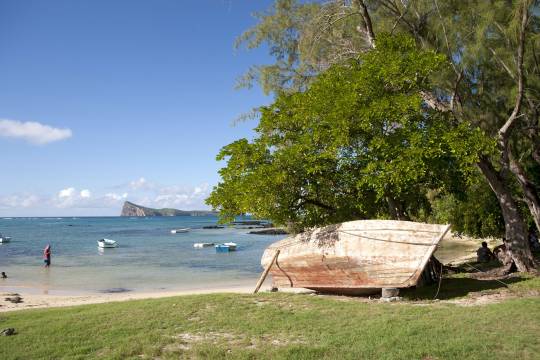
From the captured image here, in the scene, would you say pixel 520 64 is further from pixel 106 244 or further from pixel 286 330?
pixel 106 244

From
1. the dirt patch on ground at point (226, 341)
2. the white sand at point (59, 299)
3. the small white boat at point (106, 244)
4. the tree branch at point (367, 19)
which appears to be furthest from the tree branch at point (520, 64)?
the small white boat at point (106, 244)

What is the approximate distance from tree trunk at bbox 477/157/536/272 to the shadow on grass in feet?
4.26

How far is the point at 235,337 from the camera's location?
27.5 ft

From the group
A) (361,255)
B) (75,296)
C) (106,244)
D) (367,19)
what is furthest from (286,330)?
(106,244)

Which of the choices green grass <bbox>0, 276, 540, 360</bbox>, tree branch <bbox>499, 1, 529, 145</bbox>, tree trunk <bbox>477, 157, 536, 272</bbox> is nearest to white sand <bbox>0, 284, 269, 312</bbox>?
green grass <bbox>0, 276, 540, 360</bbox>

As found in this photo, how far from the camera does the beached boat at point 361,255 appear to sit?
1151 cm

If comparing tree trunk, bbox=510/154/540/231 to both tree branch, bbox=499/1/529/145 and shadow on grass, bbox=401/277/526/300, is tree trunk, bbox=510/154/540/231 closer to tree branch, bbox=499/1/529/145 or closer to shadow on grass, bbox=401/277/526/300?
tree branch, bbox=499/1/529/145

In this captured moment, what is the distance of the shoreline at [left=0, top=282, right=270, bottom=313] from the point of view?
17656mm

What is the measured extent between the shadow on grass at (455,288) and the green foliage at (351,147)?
2509 millimetres

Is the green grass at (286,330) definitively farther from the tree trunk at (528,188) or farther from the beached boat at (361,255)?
the tree trunk at (528,188)

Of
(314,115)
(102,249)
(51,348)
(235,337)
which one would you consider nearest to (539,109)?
(314,115)

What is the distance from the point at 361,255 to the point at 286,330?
4.10 meters

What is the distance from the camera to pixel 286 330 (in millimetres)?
8656

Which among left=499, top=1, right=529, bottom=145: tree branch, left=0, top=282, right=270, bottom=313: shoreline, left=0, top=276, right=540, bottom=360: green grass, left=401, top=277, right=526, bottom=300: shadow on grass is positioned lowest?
left=0, top=282, right=270, bottom=313: shoreline
